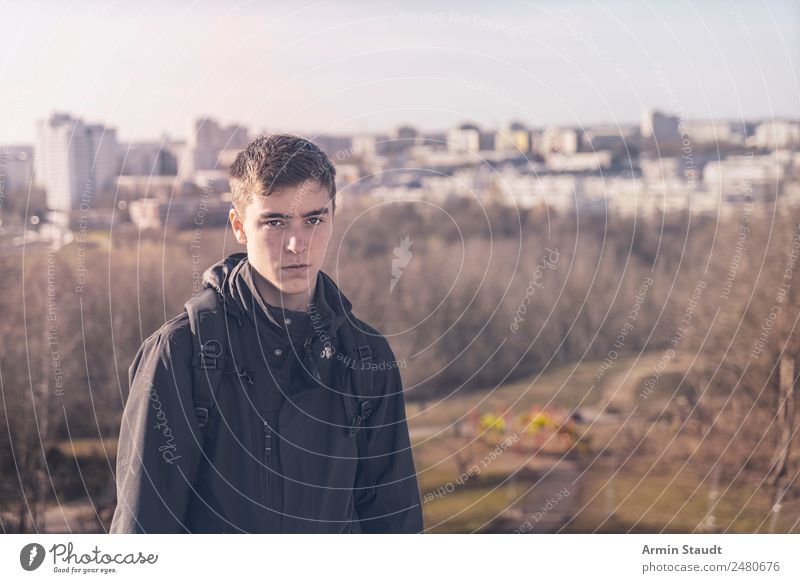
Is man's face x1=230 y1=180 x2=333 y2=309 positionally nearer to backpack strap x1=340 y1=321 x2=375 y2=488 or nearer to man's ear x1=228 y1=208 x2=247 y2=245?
man's ear x1=228 y1=208 x2=247 y2=245

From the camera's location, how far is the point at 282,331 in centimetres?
321

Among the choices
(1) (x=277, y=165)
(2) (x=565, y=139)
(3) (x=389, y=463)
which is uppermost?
(2) (x=565, y=139)

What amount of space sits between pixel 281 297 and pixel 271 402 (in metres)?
0.37

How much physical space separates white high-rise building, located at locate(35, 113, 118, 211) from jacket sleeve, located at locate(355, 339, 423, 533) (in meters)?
6.20

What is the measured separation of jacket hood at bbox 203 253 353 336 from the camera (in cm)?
321

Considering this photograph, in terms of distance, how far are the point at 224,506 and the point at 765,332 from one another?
14572 mm

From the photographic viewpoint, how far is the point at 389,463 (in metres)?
3.32

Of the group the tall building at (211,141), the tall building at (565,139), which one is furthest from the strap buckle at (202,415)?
the tall building at (565,139)

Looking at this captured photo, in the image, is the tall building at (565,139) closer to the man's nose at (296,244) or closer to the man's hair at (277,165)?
the man's hair at (277,165)

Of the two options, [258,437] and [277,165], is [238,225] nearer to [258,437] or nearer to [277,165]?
[277,165]

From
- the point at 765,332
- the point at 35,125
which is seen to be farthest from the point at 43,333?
the point at 765,332

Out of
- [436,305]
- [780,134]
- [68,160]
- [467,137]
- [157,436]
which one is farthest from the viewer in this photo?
[436,305]
